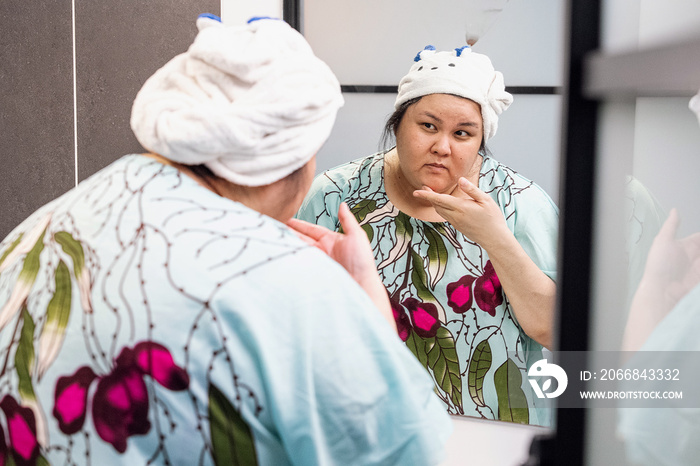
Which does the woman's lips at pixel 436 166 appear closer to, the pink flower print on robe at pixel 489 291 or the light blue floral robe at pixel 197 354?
the pink flower print on robe at pixel 489 291

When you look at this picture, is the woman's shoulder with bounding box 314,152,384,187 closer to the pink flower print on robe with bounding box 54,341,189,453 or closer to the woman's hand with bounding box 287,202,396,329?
the woman's hand with bounding box 287,202,396,329

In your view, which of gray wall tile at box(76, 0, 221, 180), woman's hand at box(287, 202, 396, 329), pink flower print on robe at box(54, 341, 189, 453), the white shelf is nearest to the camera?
the white shelf

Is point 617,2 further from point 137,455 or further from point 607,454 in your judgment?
point 137,455

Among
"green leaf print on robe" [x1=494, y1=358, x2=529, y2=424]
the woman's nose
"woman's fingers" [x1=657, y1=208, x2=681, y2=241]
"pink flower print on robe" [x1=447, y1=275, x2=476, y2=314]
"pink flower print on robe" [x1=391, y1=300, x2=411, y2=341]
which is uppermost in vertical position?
"woman's fingers" [x1=657, y1=208, x2=681, y2=241]

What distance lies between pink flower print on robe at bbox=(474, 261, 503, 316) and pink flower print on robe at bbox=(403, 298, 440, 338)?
0.06 metres

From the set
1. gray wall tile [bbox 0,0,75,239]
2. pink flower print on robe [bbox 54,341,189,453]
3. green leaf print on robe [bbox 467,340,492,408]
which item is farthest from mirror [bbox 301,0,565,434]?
gray wall tile [bbox 0,0,75,239]

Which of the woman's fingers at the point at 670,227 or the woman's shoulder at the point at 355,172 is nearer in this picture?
the woman's fingers at the point at 670,227

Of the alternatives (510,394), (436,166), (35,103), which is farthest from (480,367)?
(35,103)

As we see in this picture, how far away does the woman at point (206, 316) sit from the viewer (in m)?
0.43

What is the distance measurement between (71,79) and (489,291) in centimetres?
93

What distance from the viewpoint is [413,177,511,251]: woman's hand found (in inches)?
32.9

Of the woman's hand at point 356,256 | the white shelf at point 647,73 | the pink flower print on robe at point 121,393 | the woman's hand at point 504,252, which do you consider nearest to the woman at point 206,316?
the pink flower print on robe at point 121,393

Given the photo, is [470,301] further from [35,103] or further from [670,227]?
[35,103]

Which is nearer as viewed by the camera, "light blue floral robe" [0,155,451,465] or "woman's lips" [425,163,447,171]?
"light blue floral robe" [0,155,451,465]
